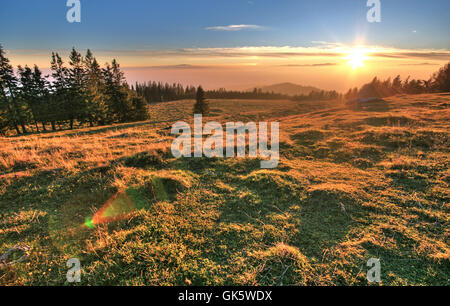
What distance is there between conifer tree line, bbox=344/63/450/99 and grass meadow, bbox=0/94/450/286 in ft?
223

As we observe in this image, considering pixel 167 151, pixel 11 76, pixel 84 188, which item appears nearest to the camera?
pixel 84 188

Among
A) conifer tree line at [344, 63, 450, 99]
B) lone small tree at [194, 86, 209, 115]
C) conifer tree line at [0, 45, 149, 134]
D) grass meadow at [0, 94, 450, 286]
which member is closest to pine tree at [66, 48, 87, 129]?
conifer tree line at [0, 45, 149, 134]

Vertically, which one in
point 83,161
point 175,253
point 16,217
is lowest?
point 175,253

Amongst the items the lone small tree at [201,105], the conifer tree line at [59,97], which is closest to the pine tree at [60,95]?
the conifer tree line at [59,97]

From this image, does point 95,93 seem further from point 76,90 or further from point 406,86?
point 406,86

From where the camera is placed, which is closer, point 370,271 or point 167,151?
point 370,271

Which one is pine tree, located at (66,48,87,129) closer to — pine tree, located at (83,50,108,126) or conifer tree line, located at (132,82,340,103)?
pine tree, located at (83,50,108,126)

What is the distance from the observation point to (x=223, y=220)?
625 centimetres

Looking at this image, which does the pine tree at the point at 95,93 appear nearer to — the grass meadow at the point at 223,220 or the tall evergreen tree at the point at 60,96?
the tall evergreen tree at the point at 60,96

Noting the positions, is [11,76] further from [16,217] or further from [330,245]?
[330,245]

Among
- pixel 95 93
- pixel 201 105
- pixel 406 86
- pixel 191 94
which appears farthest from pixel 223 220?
pixel 191 94

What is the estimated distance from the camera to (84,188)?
7.27 metres
